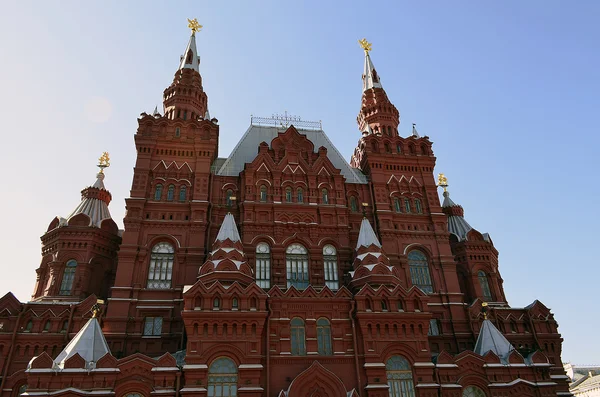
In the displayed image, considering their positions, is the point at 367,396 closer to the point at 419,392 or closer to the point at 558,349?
the point at 419,392

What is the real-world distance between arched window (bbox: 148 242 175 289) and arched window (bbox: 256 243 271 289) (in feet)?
19.4

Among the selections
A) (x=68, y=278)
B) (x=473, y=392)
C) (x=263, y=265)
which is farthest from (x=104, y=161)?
(x=473, y=392)

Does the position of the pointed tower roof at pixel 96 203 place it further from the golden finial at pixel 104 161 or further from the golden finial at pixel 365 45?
the golden finial at pixel 365 45

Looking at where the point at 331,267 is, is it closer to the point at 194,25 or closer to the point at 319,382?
the point at 319,382

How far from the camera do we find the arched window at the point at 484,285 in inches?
1384

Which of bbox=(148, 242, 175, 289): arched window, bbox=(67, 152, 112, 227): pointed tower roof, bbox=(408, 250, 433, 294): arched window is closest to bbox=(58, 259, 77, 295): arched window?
bbox=(67, 152, 112, 227): pointed tower roof

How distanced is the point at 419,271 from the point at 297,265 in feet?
31.1

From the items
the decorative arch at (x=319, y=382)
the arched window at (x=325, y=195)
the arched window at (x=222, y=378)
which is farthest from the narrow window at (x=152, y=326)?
the arched window at (x=325, y=195)

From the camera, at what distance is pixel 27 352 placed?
87.1 ft

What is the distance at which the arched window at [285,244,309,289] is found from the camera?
3031cm

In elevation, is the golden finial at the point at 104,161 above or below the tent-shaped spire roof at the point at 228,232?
above

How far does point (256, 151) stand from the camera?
37688mm

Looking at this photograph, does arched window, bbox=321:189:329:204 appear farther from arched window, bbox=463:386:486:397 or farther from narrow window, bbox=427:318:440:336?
arched window, bbox=463:386:486:397

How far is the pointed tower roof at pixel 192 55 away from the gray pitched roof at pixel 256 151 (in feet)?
28.6
